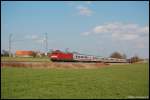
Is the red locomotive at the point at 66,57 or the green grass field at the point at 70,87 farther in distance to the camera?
the red locomotive at the point at 66,57

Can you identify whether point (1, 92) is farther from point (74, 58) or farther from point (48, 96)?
point (74, 58)

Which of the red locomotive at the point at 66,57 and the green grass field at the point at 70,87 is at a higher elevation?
the red locomotive at the point at 66,57

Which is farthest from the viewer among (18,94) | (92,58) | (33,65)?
(92,58)

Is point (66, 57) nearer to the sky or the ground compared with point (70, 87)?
nearer to the sky

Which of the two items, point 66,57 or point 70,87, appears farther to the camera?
point 66,57

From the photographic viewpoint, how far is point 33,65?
35.0 m

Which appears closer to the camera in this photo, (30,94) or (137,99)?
(137,99)

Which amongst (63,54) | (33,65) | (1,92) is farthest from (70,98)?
(63,54)

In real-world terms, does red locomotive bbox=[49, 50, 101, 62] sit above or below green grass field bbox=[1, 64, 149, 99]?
above

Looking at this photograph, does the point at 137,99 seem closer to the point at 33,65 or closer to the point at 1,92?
the point at 1,92

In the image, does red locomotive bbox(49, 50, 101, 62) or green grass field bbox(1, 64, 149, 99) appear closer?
green grass field bbox(1, 64, 149, 99)

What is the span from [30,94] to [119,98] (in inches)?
142

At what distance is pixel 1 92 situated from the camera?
11461mm

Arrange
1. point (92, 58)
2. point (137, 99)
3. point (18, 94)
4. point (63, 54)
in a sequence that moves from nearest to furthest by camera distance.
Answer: point (137, 99) → point (18, 94) → point (63, 54) → point (92, 58)
